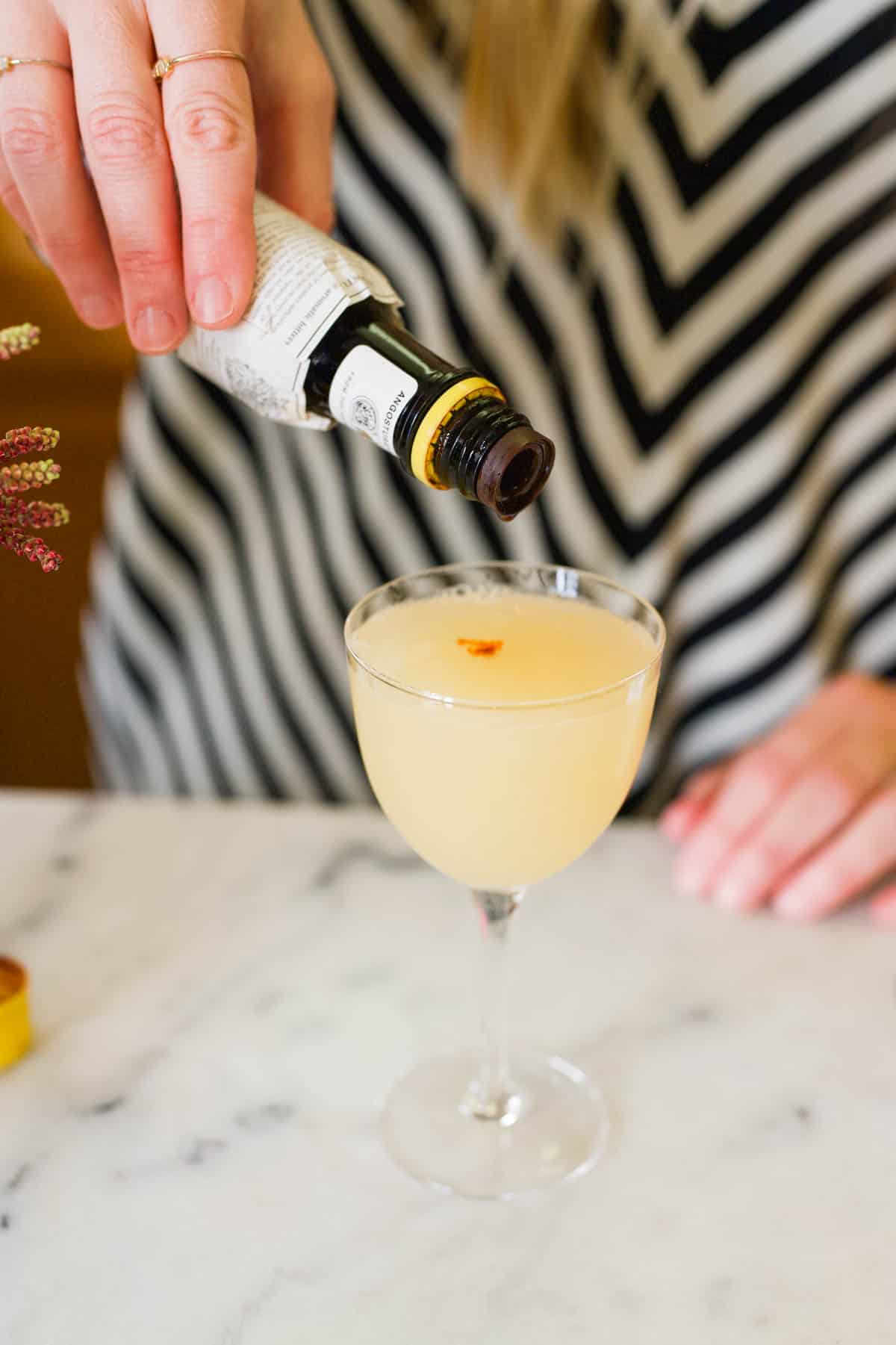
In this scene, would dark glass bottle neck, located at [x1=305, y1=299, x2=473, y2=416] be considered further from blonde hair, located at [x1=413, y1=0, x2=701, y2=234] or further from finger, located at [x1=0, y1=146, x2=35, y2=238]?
blonde hair, located at [x1=413, y1=0, x2=701, y2=234]

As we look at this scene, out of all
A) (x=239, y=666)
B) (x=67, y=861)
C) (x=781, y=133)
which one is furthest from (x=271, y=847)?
(x=781, y=133)

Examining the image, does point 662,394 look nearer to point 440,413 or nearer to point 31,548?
point 440,413

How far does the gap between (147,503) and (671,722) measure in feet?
1.96

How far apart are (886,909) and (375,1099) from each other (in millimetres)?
387

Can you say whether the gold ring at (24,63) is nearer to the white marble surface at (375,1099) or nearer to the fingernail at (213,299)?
the fingernail at (213,299)

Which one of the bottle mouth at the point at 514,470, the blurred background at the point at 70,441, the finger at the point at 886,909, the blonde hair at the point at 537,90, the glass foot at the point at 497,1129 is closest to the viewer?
the bottle mouth at the point at 514,470

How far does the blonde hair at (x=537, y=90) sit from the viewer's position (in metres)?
1.12

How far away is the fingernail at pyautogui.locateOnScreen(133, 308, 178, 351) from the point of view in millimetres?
688

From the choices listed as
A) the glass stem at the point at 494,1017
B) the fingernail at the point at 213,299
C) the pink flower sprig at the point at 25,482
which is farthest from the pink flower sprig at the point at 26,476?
the glass stem at the point at 494,1017

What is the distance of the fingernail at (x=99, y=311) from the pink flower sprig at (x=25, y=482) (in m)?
0.12

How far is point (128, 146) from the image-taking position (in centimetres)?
65

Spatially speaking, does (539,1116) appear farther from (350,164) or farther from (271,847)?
(350,164)

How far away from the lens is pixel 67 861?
0.97m

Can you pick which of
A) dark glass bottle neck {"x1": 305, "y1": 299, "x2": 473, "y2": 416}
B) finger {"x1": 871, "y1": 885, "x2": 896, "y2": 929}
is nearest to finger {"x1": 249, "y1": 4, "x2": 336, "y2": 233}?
dark glass bottle neck {"x1": 305, "y1": 299, "x2": 473, "y2": 416}
